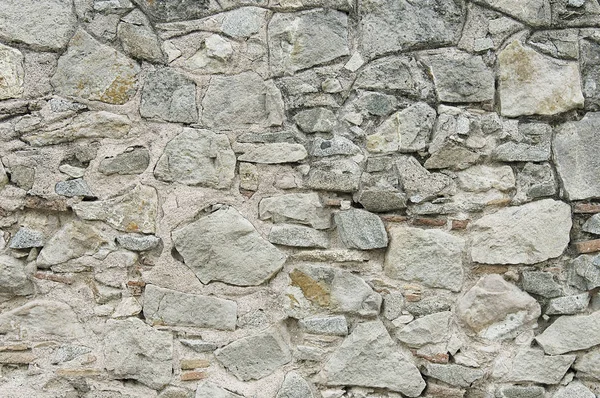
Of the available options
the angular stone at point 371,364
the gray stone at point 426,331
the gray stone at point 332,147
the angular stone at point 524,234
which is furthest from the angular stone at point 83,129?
the angular stone at point 524,234

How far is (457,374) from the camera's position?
2.35 meters

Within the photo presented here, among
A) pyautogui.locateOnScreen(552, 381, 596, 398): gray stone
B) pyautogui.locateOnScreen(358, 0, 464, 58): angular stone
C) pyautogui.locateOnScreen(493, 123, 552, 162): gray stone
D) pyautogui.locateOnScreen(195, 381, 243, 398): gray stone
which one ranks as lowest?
pyautogui.locateOnScreen(195, 381, 243, 398): gray stone

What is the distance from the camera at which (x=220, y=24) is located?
2.40 meters

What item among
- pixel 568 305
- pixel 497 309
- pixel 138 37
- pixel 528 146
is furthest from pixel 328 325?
pixel 138 37

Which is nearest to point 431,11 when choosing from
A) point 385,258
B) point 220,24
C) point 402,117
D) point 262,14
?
point 402,117

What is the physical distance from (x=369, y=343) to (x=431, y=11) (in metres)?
1.26

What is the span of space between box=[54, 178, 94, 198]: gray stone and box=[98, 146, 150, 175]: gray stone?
0.08m

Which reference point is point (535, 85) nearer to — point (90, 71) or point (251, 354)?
point (251, 354)

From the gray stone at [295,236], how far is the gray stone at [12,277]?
0.92 m

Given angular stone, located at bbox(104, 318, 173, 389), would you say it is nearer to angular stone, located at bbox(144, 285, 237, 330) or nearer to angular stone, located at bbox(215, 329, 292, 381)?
angular stone, located at bbox(144, 285, 237, 330)

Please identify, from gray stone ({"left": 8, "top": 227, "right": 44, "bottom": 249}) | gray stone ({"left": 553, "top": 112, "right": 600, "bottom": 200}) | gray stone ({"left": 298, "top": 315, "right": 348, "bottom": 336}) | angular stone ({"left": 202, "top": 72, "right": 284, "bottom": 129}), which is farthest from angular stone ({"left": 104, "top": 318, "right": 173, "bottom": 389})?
gray stone ({"left": 553, "top": 112, "right": 600, "bottom": 200})

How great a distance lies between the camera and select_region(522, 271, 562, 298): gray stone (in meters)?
2.37

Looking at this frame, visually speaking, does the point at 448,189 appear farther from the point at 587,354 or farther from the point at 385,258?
the point at 587,354

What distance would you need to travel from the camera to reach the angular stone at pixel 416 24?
7.88 ft
